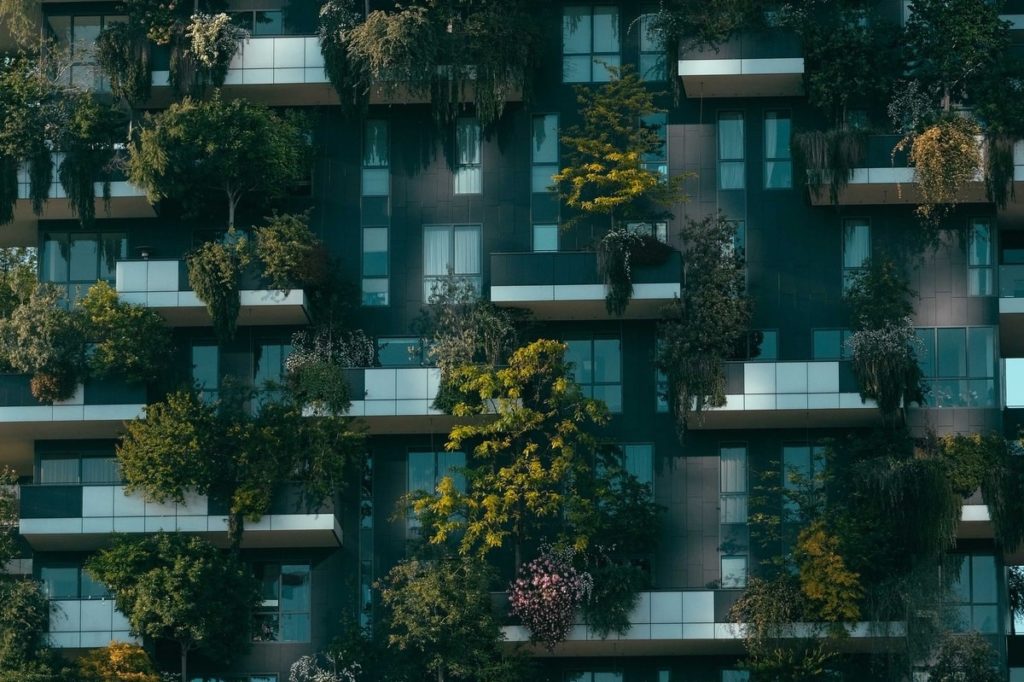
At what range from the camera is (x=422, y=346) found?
2562 inches

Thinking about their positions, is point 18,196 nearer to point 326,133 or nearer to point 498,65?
point 326,133

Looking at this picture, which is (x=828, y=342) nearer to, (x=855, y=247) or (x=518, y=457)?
(x=855, y=247)

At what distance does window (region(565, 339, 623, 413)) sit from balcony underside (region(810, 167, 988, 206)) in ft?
19.4

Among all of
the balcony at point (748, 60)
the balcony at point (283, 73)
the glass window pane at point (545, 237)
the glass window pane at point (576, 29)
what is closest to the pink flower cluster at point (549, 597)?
the glass window pane at point (545, 237)

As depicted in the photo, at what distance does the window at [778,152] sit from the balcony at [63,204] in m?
14.8

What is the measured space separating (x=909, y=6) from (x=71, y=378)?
21.6 m

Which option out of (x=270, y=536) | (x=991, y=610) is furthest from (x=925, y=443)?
(x=270, y=536)

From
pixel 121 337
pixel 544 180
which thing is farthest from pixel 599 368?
pixel 121 337

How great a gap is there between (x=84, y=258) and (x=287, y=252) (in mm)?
6027

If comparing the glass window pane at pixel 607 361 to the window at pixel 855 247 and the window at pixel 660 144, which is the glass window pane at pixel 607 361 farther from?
the window at pixel 855 247

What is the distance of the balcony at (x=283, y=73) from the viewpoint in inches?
2579

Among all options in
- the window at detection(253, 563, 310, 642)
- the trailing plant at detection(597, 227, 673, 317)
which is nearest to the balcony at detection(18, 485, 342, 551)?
the window at detection(253, 563, 310, 642)

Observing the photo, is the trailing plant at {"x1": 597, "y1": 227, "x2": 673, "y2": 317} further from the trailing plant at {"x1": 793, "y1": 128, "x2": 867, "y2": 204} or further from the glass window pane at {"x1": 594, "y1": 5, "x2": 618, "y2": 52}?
the glass window pane at {"x1": 594, "y1": 5, "x2": 618, "y2": 52}

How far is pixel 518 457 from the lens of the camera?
63.1 metres
